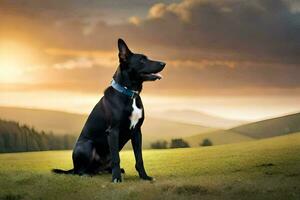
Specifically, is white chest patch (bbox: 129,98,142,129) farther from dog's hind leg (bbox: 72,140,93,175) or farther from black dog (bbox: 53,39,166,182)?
dog's hind leg (bbox: 72,140,93,175)

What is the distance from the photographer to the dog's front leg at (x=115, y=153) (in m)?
8.96

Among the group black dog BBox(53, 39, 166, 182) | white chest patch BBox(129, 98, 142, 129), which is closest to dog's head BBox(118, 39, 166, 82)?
black dog BBox(53, 39, 166, 182)

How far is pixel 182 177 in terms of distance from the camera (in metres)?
9.51

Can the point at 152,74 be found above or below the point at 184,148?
above

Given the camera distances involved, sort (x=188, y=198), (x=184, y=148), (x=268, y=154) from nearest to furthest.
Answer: (x=188, y=198), (x=268, y=154), (x=184, y=148)

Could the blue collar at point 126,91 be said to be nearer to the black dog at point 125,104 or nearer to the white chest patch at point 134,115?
the black dog at point 125,104

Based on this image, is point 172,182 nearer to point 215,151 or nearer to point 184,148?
point 215,151

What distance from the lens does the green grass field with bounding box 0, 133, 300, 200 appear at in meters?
8.01

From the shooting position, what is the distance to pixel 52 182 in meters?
8.95

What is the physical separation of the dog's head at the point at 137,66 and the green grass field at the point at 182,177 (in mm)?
1533

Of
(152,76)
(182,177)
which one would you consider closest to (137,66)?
(152,76)

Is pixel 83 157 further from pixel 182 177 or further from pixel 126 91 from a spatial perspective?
pixel 182 177

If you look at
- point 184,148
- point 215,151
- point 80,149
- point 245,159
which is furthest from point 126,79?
point 184,148

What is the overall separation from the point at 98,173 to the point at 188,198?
227 centimetres
